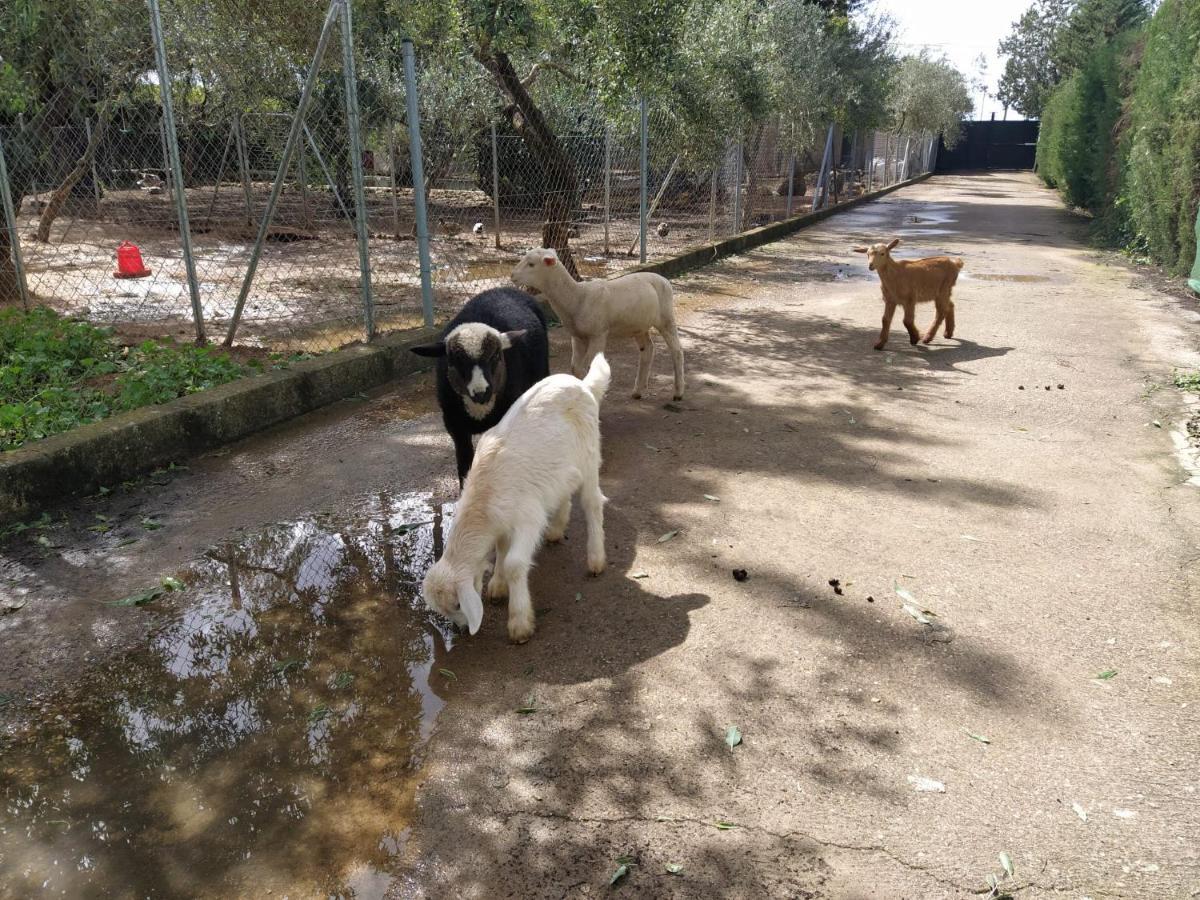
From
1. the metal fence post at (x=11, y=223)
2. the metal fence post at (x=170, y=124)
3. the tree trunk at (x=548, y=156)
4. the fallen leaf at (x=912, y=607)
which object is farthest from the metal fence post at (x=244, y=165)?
the fallen leaf at (x=912, y=607)

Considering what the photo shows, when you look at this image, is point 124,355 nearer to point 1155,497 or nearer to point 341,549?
point 341,549

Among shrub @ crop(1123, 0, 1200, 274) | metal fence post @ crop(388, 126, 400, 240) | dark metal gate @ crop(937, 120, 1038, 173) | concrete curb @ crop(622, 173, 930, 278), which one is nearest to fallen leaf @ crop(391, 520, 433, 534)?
concrete curb @ crop(622, 173, 930, 278)

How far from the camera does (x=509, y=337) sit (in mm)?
4488

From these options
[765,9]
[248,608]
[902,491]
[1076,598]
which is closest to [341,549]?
[248,608]

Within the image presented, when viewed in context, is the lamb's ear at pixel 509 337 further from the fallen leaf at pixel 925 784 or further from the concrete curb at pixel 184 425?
the fallen leaf at pixel 925 784

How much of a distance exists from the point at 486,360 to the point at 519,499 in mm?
1027

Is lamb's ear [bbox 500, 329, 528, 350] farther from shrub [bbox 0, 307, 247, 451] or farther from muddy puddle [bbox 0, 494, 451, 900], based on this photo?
shrub [bbox 0, 307, 247, 451]

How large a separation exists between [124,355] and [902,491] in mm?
6072

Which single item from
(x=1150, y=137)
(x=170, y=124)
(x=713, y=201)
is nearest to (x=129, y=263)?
(x=170, y=124)

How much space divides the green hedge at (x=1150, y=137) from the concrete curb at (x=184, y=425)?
1017 centimetres

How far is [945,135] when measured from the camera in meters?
54.8

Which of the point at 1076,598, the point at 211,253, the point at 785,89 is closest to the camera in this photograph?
the point at 1076,598

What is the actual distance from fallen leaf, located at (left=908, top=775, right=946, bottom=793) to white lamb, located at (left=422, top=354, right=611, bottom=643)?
1.54 m

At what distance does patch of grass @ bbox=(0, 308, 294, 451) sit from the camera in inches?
202
